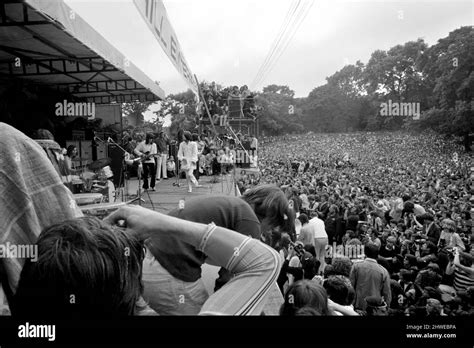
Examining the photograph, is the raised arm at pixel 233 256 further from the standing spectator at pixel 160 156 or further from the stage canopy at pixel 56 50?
the standing spectator at pixel 160 156

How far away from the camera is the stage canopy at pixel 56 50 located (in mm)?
4348

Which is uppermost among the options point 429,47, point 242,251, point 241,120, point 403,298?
point 429,47

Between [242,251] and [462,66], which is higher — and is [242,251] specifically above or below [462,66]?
below

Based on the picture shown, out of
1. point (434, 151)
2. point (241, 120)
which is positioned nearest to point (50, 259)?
point (241, 120)

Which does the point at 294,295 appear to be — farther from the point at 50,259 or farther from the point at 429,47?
the point at 429,47

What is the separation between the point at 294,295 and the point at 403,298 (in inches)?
119

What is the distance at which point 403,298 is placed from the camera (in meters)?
3.87

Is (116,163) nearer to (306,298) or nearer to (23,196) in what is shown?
(306,298)

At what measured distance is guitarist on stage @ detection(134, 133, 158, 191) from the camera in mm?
7719
